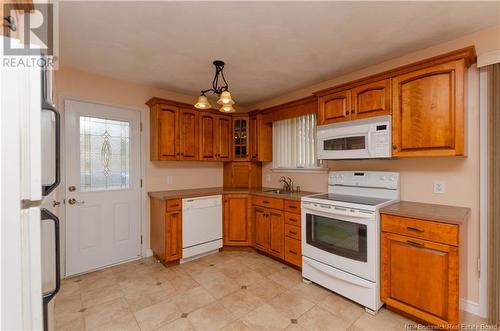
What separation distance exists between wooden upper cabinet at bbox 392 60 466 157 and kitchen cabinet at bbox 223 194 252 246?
6.81ft

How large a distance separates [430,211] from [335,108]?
1.35 m

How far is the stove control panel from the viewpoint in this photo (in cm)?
241

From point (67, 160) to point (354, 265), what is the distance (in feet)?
10.7

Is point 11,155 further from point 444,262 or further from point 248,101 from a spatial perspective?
point 248,101

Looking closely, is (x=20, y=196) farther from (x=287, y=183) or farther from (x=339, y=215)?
(x=287, y=183)

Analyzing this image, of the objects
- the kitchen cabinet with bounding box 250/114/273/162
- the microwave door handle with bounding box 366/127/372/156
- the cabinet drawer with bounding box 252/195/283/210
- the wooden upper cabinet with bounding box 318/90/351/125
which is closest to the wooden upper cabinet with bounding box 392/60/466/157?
the microwave door handle with bounding box 366/127/372/156

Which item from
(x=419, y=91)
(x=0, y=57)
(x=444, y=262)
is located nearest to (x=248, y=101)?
(x=419, y=91)

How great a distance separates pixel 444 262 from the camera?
1.74m

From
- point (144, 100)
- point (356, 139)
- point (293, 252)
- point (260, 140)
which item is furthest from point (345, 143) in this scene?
point (144, 100)

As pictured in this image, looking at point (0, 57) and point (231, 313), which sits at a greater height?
point (0, 57)

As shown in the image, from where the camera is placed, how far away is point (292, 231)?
2.87 meters

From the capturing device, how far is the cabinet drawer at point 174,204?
296 centimetres

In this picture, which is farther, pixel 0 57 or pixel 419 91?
pixel 419 91

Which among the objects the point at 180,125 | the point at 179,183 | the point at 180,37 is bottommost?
the point at 179,183
